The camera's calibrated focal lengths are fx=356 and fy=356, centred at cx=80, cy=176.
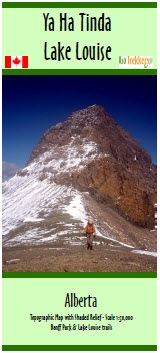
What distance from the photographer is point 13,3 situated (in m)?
13.9

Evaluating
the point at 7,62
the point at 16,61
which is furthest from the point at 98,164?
the point at 7,62

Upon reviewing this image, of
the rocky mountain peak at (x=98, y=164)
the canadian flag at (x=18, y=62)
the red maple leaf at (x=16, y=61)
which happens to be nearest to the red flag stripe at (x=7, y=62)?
the canadian flag at (x=18, y=62)

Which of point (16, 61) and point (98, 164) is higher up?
point (16, 61)

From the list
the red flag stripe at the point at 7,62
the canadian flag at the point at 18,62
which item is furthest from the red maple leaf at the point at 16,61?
the red flag stripe at the point at 7,62

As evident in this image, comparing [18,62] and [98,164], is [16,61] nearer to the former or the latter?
[18,62]

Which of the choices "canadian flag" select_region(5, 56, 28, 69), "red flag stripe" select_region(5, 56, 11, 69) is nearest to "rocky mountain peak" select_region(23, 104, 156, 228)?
"canadian flag" select_region(5, 56, 28, 69)

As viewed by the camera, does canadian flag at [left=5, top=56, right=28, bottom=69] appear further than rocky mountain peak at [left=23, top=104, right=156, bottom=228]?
No

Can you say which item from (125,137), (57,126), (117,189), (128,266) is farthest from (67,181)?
(128,266)

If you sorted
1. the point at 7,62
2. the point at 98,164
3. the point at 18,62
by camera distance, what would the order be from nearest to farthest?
the point at 7,62 → the point at 18,62 → the point at 98,164

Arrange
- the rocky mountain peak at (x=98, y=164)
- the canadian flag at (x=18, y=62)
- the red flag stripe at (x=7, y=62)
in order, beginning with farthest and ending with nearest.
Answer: the rocky mountain peak at (x=98, y=164) → the canadian flag at (x=18, y=62) → the red flag stripe at (x=7, y=62)

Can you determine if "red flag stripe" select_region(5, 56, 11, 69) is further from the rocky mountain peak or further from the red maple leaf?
the rocky mountain peak

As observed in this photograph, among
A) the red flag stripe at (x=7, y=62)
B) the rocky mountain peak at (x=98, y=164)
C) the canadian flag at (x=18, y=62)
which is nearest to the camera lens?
the red flag stripe at (x=7, y=62)

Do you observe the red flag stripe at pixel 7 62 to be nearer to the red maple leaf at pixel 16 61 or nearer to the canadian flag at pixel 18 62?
the canadian flag at pixel 18 62

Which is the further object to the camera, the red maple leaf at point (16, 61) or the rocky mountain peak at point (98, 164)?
the rocky mountain peak at point (98, 164)
